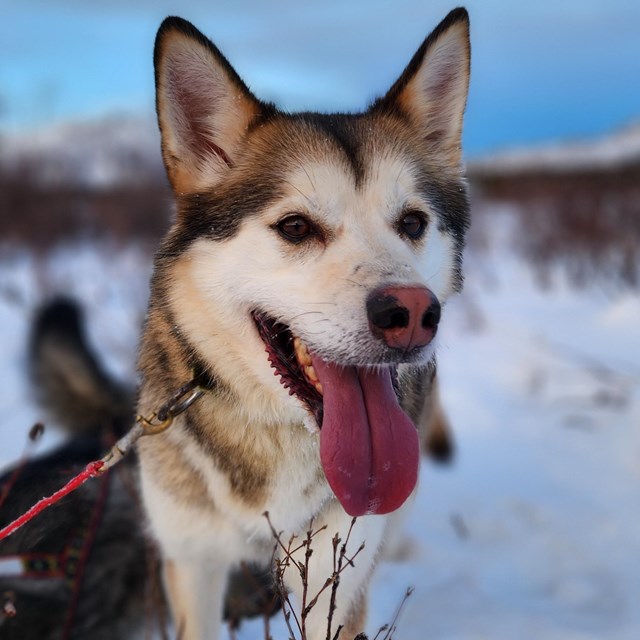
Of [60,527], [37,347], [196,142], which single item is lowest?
[60,527]

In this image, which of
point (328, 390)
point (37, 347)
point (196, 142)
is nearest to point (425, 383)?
point (328, 390)

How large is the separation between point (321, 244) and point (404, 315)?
0.34 meters

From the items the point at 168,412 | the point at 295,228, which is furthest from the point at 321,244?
the point at 168,412

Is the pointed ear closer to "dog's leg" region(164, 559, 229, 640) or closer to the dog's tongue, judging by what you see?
the dog's tongue

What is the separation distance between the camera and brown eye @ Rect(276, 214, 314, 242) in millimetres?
1695

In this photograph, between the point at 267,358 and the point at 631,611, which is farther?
the point at 631,611

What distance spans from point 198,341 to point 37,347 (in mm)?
1758

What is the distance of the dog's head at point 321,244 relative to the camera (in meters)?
1.54

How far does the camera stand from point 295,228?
1.70 meters

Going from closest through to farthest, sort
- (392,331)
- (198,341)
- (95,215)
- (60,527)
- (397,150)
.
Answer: (392,331) → (198,341) → (397,150) → (60,527) → (95,215)

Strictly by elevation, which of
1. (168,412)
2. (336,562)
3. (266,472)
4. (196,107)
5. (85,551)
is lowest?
(85,551)

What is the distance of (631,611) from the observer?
8.28 feet

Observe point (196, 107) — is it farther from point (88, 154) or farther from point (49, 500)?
point (88, 154)

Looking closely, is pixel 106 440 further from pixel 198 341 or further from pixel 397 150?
pixel 397 150
